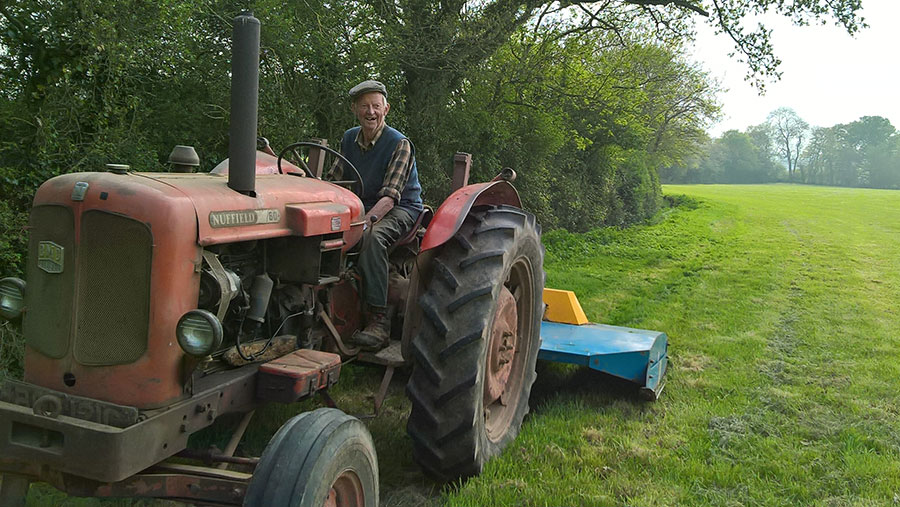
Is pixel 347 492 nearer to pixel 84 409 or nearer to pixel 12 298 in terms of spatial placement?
pixel 84 409

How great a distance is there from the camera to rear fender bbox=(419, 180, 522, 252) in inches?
128

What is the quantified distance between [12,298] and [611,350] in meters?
3.20

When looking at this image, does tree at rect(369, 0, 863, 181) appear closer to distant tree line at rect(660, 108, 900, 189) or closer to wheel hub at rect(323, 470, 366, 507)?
wheel hub at rect(323, 470, 366, 507)

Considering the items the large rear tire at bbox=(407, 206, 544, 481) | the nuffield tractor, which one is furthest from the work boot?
the large rear tire at bbox=(407, 206, 544, 481)

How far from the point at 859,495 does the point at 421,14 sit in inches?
261

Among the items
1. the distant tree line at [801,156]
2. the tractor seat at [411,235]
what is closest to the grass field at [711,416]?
the tractor seat at [411,235]

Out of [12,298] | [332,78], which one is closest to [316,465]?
[12,298]

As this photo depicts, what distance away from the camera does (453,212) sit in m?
3.40

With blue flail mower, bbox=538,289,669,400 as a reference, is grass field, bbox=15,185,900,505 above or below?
below

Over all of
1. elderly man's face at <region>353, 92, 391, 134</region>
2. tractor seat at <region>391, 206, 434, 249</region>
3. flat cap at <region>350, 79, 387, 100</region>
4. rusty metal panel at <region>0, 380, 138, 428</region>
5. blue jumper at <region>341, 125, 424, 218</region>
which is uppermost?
flat cap at <region>350, 79, 387, 100</region>

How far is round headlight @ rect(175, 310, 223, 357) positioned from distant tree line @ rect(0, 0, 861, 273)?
2.47m

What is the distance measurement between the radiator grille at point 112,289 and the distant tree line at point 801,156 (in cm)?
5751

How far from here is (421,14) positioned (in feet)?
26.6

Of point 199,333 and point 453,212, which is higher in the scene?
point 453,212
